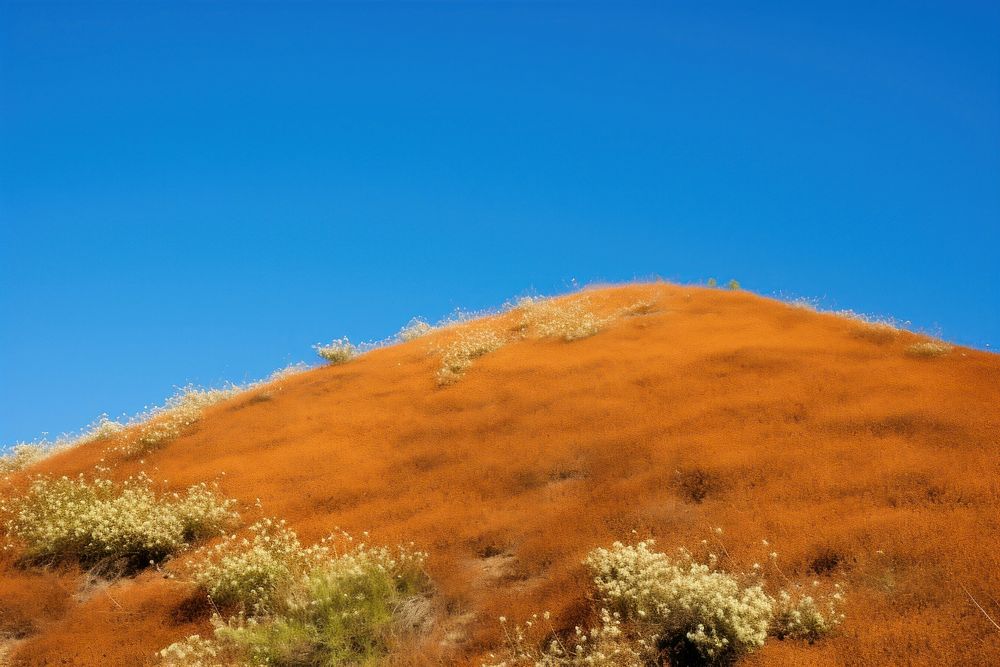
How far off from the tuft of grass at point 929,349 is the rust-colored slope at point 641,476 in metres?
0.16

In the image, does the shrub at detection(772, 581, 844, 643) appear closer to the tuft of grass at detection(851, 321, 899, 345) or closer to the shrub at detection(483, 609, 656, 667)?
the shrub at detection(483, 609, 656, 667)

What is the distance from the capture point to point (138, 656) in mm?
7117

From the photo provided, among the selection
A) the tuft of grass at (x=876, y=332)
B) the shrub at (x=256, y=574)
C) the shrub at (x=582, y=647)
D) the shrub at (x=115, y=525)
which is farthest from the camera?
the tuft of grass at (x=876, y=332)

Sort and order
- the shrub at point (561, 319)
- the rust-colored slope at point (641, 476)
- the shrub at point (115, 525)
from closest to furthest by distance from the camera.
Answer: the rust-colored slope at point (641, 476) → the shrub at point (115, 525) → the shrub at point (561, 319)

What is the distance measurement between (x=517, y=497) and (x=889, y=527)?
415cm

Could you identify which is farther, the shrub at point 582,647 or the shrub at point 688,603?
the shrub at point 582,647

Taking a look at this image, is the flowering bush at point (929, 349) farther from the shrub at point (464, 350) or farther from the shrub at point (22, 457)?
the shrub at point (22, 457)

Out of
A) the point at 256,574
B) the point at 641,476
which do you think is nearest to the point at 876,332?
the point at 641,476

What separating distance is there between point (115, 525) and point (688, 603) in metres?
7.49

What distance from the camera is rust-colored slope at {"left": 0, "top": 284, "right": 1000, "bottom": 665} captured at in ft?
19.9

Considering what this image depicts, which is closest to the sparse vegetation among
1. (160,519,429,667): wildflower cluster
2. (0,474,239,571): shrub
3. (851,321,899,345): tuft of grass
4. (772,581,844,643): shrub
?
(772,581,844,643): shrub

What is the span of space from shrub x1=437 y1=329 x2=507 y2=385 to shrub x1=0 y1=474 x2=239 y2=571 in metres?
4.74

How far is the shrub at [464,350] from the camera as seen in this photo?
44.4ft

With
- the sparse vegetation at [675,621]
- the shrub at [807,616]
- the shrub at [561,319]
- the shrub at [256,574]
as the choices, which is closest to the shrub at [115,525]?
the shrub at [256,574]
